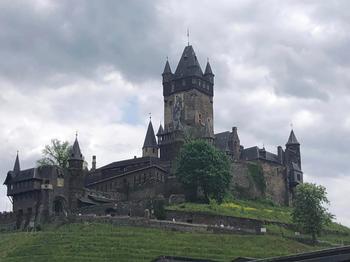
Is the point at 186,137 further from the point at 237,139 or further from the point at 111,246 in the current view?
the point at 111,246

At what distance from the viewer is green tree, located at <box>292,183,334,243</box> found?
83.6 metres

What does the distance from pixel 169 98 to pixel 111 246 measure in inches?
2091

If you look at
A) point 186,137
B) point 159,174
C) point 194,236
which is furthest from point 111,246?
A: point 186,137

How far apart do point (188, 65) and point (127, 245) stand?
5555 cm

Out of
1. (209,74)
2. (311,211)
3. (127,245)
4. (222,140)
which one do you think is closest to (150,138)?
(222,140)

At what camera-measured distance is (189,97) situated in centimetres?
11869

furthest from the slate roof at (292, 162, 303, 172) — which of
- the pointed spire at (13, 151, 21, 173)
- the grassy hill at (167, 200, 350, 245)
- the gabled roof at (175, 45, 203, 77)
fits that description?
the pointed spire at (13, 151, 21, 173)

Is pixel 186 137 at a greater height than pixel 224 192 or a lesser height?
greater

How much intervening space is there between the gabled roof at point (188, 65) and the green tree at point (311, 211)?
3962cm

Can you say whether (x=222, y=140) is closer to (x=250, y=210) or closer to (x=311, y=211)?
(x=250, y=210)

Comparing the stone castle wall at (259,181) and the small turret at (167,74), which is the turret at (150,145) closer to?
the small turret at (167,74)

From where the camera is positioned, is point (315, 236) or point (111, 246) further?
point (315, 236)

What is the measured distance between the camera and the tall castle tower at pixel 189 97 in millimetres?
116062

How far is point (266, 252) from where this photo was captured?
235 feet
